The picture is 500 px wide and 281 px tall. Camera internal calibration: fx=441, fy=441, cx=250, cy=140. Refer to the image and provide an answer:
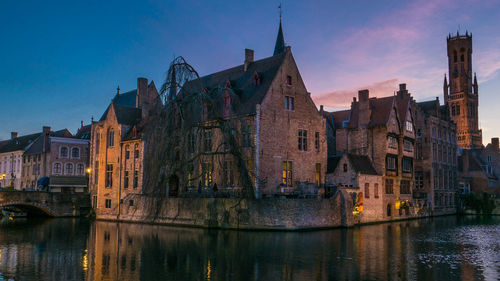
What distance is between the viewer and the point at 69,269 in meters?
16.4

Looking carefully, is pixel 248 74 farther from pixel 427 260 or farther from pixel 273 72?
pixel 427 260

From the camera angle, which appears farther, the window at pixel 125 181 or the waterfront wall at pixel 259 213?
the window at pixel 125 181

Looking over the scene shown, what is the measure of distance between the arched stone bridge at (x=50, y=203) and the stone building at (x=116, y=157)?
1.97 metres

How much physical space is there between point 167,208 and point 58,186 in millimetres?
25113

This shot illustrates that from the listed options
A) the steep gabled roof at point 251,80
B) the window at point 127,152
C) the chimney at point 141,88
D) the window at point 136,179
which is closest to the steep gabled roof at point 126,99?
the chimney at point 141,88

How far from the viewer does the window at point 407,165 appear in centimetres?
4426

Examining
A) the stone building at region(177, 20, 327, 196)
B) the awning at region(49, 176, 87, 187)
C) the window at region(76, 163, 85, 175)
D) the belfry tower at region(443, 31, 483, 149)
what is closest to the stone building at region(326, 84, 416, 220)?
the stone building at region(177, 20, 327, 196)

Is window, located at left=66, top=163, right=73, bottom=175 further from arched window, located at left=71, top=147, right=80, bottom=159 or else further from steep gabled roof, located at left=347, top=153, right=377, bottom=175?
steep gabled roof, located at left=347, top=153, right=377, bottom=175

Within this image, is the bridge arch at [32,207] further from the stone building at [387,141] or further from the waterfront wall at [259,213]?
the stone building at [387,141]

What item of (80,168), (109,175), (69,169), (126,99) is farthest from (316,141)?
(69,169)

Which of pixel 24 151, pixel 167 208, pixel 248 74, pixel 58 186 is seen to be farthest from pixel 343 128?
pixel 24 151

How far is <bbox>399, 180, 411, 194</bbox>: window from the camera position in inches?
1735

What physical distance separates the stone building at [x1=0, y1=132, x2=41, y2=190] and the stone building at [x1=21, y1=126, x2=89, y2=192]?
4.05 metres

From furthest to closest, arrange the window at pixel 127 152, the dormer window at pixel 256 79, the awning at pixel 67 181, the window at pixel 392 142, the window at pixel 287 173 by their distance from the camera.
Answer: the awning at pixel 67 181
the window at pixel 127 152
the window at pixel 392 142
the dormer window at pixel 256 79
the window at pixel 287 173
